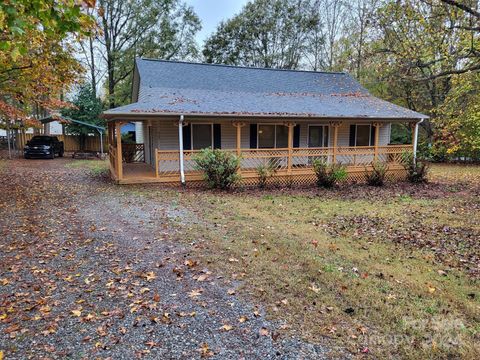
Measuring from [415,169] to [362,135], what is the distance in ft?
11.6

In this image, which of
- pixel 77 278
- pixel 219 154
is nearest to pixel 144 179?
pixel 219 154

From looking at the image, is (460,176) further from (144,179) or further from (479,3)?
(144,179)

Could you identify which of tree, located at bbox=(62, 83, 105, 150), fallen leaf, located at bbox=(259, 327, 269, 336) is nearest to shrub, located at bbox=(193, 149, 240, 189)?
fallen leaf, located at bbox=(259, 327, 269, 336)

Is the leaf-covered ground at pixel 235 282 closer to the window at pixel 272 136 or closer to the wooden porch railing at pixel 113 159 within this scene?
the wooden porch railing at pixel 113 159

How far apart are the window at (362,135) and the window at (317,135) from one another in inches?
67.6

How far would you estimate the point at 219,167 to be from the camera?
39.0ft

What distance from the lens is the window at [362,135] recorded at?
662 inches

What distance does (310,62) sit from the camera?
32.8 m

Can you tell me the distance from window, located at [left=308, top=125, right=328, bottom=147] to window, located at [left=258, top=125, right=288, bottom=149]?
4.39 feet

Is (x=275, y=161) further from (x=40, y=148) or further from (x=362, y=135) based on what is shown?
(x=40, y=148)

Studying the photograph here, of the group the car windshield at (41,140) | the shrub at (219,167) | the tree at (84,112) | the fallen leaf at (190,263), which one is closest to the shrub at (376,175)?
the shrub at (219,167)

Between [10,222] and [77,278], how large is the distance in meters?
3.93

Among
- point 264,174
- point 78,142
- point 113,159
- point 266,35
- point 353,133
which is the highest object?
point 266,35

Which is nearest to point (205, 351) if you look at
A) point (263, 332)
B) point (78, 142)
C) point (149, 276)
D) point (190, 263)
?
point (263, 332)
